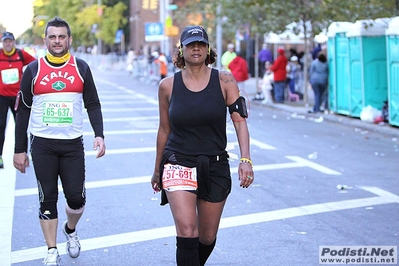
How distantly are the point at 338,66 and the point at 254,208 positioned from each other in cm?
1218

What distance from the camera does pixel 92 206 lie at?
27.7 feet

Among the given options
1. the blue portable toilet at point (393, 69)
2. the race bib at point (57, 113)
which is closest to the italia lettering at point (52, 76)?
the race bib at point (57, 113)

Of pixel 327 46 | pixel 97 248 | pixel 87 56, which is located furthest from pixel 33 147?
pixel 87 56

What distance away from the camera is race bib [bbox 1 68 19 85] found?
34.7 ft

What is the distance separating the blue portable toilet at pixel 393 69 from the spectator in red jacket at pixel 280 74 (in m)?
6.77

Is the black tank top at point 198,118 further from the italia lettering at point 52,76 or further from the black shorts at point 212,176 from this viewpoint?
the italia lettering at point 52,76

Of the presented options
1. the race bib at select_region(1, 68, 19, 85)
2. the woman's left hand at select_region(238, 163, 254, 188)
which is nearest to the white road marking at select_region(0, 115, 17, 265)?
the race bib at select_region(1, 68, 19, 85)

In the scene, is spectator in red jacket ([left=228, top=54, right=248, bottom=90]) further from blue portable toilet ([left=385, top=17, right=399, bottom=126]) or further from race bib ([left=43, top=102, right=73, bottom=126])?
race bib ([left=43, top=102, right=73, bottom=126])

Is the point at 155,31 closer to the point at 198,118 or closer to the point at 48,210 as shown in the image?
the point at 48,210

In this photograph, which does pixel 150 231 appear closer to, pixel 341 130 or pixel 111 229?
pixel 111 229

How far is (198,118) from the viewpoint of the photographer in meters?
4.68

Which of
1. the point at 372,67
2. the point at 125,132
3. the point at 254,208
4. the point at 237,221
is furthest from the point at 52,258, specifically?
the point at 372,67

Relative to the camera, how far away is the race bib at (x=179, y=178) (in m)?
4.69

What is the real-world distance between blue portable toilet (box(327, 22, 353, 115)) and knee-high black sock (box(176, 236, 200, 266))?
14.9 meters
